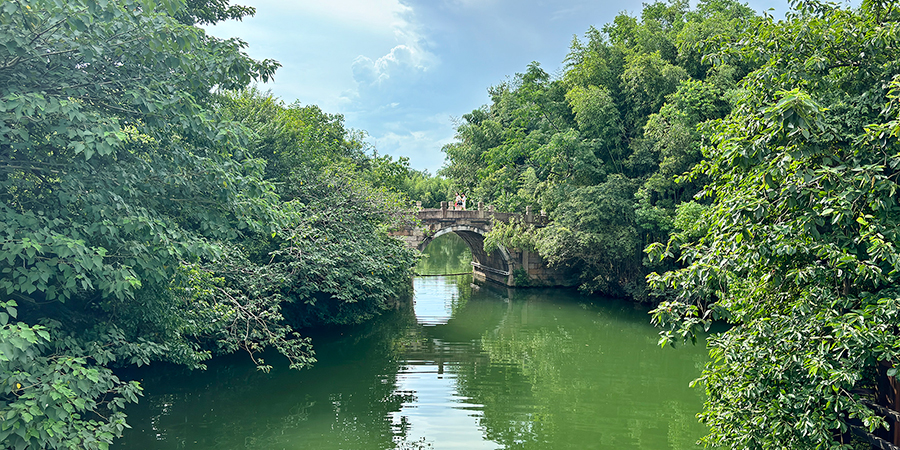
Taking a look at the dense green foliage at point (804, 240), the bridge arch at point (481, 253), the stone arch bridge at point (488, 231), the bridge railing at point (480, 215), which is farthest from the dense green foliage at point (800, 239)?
the bridge arch at point (481, 253)

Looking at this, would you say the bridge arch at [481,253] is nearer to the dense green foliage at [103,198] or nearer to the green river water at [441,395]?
the green river water at [441,395]

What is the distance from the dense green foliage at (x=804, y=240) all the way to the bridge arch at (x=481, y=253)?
1772 centimetres

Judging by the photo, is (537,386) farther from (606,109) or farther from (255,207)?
(606,109)

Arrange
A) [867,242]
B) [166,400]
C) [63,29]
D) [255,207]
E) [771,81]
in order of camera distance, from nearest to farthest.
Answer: [867,242] → [63,29] → [771,81] → [255,207] → [166,400]

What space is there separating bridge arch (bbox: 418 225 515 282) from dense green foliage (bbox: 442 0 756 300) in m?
1.85

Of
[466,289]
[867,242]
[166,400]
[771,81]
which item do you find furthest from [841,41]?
[466,289]

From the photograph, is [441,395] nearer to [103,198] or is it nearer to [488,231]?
[103,198]

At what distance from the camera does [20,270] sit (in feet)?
14.0

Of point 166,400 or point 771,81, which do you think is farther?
point 166,400

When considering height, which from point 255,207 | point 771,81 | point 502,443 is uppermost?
point 771,81

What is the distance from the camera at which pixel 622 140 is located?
1919 centimetres

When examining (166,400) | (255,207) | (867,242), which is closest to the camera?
(867,242)

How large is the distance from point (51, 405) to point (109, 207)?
1572 millimetres

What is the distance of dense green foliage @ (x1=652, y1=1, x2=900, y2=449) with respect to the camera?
3654mm
